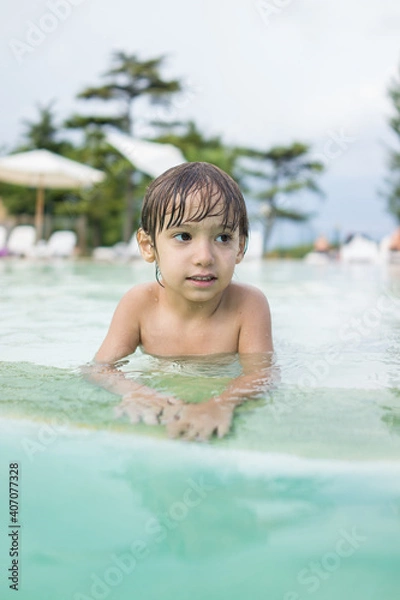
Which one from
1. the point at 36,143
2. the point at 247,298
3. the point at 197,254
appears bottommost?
the point at 247,298

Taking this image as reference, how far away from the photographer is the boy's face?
1.98 metres

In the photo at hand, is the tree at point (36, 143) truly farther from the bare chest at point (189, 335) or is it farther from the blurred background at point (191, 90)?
the bare chest at point (189, 335)

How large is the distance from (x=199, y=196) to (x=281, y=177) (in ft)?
101

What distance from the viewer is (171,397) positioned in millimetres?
1604

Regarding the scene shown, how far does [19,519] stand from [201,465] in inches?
13.1

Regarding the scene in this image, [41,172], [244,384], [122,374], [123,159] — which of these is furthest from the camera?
[123,159]

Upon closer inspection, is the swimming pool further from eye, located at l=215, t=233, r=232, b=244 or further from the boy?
eye, located at l=215, t=233, r=232, b=244

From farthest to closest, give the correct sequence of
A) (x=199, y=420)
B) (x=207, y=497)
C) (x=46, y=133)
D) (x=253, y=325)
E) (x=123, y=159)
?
1. (x=46, y=133)
2. (x=123, y=159)
3. (x=253, y=325)
4. (x=199, y=420)
5. (x=207, y=497)

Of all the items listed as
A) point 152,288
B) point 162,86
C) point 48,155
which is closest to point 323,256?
point 162,86

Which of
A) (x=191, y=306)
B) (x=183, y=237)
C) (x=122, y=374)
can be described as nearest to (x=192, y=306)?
(x=191, y=306)

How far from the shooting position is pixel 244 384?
175 cm

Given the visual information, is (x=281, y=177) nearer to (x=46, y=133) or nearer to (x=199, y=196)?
(x=46, y=133)

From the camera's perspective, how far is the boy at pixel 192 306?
4.91 ft

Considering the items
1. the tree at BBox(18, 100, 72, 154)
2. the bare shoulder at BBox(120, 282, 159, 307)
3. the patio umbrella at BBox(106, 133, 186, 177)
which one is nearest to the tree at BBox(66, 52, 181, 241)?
the tree at BBox(18, 100, 72, 154)
